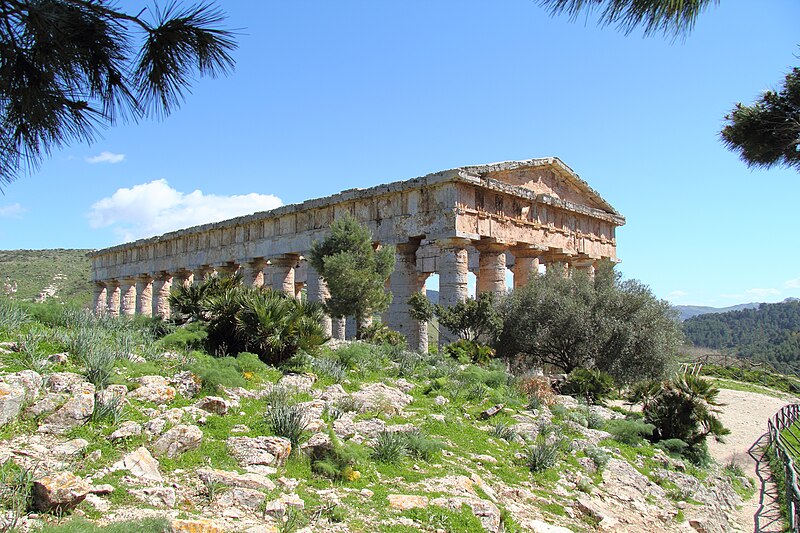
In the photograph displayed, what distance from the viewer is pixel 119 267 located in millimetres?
35781

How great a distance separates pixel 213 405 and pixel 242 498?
7.03 ft

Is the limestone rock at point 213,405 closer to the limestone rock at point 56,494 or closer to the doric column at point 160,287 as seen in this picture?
the limestone rock at point 56,494

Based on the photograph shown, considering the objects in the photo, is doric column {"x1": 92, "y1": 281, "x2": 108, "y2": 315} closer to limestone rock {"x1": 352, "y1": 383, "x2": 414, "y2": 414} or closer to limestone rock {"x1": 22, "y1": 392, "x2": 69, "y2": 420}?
limestone rock {"x1": 352, "y1": 383, "x2": 414, "y2": 414}

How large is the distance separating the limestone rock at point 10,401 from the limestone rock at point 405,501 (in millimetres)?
3513

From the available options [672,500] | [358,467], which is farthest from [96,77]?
[672,500]

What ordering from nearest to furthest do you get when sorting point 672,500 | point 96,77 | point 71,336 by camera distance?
point 96,77, point 71,336, point 672,500

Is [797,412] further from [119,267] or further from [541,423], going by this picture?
[119,267]

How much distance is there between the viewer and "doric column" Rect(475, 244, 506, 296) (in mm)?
20375

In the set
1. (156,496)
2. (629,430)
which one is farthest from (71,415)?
(629,430)

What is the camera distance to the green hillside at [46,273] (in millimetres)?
51628

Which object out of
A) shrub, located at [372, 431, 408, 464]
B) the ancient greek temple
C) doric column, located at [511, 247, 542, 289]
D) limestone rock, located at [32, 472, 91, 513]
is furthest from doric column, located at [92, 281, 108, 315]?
limestone rock, located at [32, 472, 91, 513]

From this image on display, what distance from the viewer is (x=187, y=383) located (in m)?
7.79

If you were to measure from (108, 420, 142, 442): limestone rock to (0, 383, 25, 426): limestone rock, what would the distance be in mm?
862

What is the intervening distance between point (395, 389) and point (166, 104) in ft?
19.8
